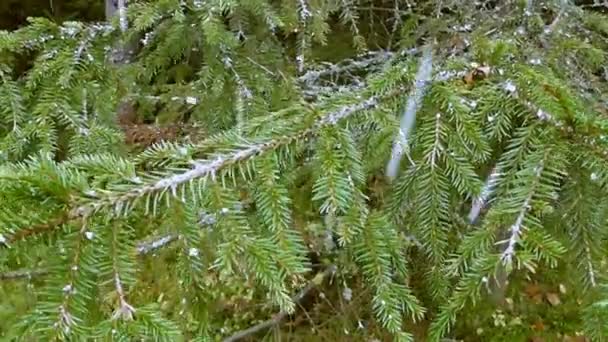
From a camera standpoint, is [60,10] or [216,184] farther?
[60,10]

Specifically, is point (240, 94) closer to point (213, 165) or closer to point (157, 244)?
point (157, 244)

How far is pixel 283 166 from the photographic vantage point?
1384 millimetres

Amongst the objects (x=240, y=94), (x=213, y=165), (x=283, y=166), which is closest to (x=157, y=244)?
(x=240, y=94)

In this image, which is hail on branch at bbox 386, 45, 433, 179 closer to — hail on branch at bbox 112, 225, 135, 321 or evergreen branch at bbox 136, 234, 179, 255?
hail on branch at bbox 112, 225, 135, 321

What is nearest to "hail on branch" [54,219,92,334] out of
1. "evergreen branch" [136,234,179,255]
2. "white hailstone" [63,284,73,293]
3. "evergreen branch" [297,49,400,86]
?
"white hailstone" [63,284,73,293]

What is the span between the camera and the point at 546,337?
12.6 feet

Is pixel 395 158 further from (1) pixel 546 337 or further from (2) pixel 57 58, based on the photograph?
(1) pixel 546 337

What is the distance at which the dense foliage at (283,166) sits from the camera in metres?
1.06

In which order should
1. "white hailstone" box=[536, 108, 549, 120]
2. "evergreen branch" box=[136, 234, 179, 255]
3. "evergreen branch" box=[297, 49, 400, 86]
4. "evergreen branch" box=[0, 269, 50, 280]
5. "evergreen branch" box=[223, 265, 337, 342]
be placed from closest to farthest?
"white hailstone" box=[536, 108, 549, 120] < "evergreen branch" box=[0, 269, 50, 280] < "evergreen branch" box=[136, 234, 179, 255] < "evergreen branch" box=[297, 49, 400, 86] < "evergreen branch" box=[223, 265, 337, 342]

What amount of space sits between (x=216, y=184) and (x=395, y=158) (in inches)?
26.7

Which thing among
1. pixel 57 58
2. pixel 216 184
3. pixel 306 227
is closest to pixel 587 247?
pixel 216 184

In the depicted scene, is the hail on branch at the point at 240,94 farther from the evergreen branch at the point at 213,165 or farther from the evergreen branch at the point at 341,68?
the evergreen branch at the point at 213,165

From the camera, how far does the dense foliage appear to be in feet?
3.47

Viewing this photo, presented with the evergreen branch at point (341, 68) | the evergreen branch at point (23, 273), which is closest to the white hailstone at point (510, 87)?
the evergreen branch at point (341, 68)
